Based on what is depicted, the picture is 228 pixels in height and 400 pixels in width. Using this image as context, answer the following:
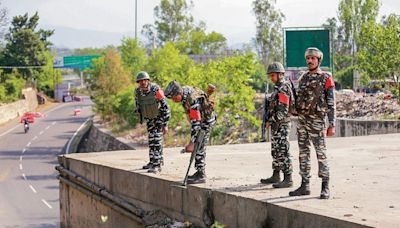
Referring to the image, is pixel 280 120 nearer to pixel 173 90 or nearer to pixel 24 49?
pixel 173 90

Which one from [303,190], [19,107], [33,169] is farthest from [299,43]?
[19,107]

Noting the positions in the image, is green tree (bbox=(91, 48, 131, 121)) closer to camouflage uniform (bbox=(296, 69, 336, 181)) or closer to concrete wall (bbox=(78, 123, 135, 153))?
concrete wall (bbox=(78, 123, 135, 153))

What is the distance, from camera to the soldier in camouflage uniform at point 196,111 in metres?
11.3

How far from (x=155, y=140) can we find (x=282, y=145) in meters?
3.52

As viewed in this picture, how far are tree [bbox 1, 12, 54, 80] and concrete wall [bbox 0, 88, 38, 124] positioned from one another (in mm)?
5228

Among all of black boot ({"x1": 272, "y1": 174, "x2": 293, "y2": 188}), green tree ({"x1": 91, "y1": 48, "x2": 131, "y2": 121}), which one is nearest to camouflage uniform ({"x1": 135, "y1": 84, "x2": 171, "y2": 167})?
black boot ({"x1": 272, "y1": 174, "x2": 293, "y2": 188})

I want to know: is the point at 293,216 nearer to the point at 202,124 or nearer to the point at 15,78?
the point at 202,124

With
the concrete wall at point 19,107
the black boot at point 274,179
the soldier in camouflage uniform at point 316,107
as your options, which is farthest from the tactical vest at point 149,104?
the concrete wall at point 19,107

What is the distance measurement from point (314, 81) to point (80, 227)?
9543 mm

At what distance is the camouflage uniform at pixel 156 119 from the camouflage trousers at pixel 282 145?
3088 mm

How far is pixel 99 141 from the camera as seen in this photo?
5706cm

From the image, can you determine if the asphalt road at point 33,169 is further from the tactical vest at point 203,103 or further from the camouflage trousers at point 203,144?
Result: the tactical vest at point 203,103

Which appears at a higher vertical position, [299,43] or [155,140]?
[299,43]

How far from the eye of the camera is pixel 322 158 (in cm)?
938
